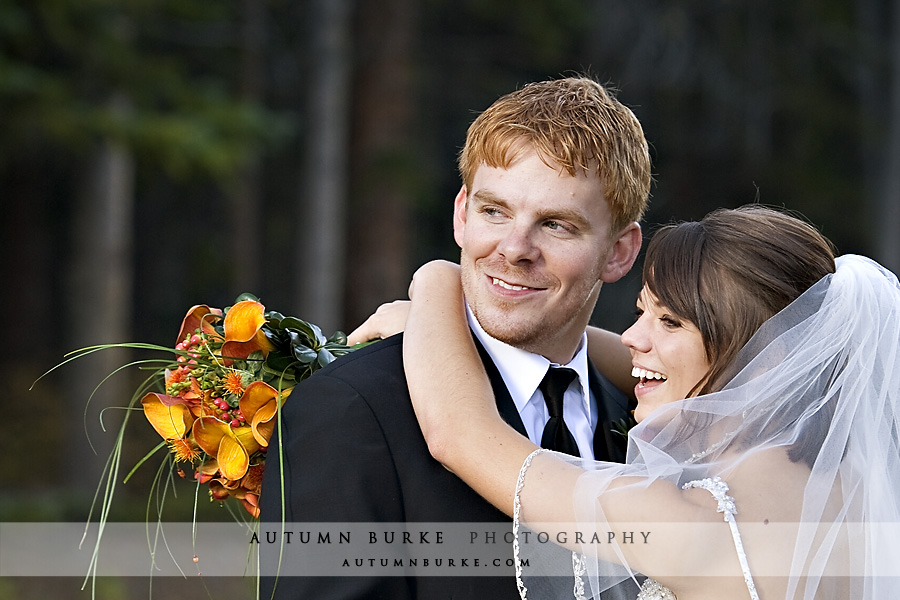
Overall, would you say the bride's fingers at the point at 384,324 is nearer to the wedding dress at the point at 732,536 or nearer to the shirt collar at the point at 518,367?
the shirt collar at the point at 518,367

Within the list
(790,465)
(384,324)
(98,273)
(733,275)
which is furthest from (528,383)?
(98,273)

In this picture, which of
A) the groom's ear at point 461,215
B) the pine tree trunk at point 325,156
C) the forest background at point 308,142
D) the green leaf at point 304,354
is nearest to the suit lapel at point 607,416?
the groom's ear at point 461,215

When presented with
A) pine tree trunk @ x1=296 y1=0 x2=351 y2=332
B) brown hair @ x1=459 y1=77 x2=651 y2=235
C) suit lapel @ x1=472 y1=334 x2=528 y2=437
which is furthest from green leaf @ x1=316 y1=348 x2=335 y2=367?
pine tree trunk @ x1=296 y1=0 x2=351 y2=332

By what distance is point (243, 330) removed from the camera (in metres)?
2.71

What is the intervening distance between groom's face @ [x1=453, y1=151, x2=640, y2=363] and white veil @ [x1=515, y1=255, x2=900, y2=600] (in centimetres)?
44

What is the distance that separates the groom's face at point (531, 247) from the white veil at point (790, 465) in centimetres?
44

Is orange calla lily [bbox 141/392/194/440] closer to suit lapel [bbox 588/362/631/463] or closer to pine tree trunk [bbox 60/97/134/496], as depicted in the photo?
suit lapel [bbox 588/362/631/463]

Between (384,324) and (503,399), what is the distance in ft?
1.64

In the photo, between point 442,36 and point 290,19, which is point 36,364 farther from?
point 442,36

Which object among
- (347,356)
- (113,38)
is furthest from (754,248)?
(113,38)

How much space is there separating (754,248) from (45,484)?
1267 centimetres

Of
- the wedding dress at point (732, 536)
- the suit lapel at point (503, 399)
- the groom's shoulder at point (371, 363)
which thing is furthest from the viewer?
the suit lapel at point (503, 399)

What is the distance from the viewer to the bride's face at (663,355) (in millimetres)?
2748

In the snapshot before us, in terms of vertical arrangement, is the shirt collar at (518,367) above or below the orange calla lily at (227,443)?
above
